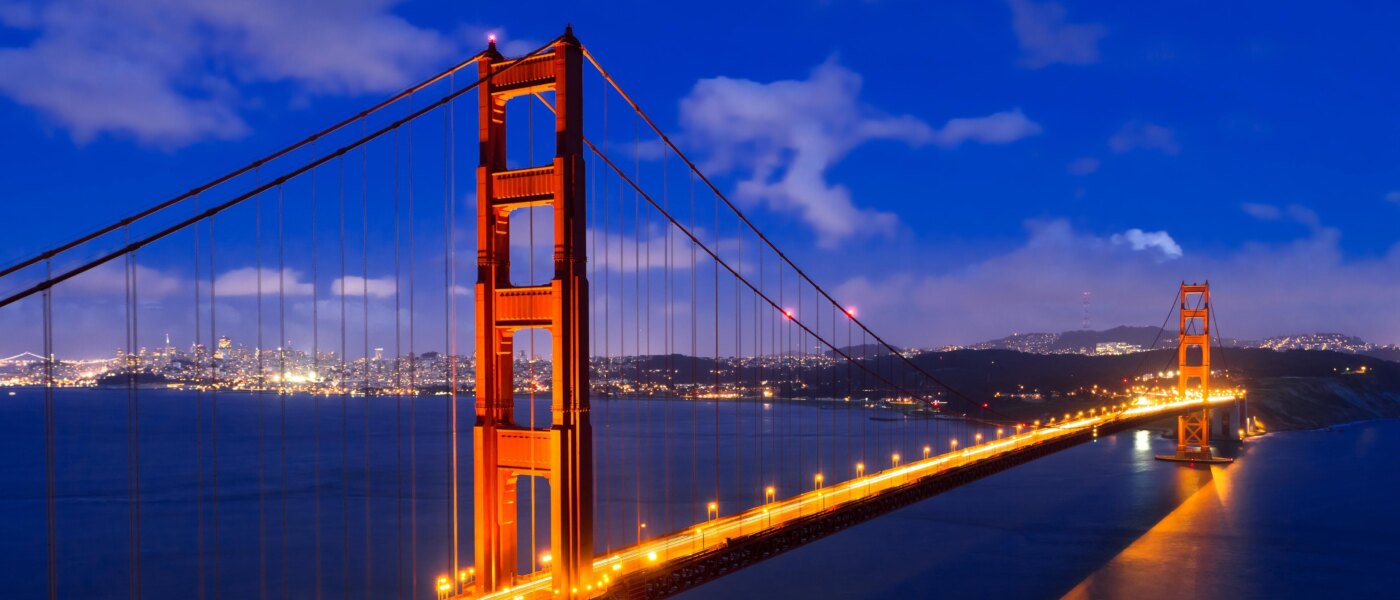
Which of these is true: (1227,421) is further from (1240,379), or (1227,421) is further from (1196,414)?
(1240,379)

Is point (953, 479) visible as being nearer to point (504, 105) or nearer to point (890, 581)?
point (890, 581)

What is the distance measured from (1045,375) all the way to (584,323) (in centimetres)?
14334

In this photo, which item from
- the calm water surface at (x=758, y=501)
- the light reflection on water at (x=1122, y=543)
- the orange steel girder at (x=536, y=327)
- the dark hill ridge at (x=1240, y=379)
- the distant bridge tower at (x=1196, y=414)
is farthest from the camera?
the dark hill ridge at (x=1240, y=379)

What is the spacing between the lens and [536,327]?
11.6 m

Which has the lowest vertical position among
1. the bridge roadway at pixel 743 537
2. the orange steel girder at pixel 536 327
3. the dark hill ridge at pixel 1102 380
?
the dark hill ridge at pixel 1102 380

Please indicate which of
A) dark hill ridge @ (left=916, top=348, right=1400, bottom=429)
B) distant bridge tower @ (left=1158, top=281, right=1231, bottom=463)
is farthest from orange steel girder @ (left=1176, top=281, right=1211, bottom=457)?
dark hill ridge @ (left=916, top=348, right=1400, bottom=429)

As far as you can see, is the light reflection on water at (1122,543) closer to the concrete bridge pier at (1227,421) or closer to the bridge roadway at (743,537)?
the bridge roadway at (743,537)

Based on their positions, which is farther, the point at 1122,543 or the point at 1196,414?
the point at 1196,414

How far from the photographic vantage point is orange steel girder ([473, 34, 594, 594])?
37.1 ft

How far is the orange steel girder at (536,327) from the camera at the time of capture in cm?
1132

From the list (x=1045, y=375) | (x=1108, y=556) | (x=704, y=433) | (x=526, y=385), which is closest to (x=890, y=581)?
(x=1108, y=556)

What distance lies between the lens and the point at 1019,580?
2745 cm

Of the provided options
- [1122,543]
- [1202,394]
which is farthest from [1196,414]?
[1122,543]

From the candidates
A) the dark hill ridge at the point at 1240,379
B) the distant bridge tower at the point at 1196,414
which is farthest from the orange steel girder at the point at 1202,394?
the dark hill ridge at the point at 1240,379
